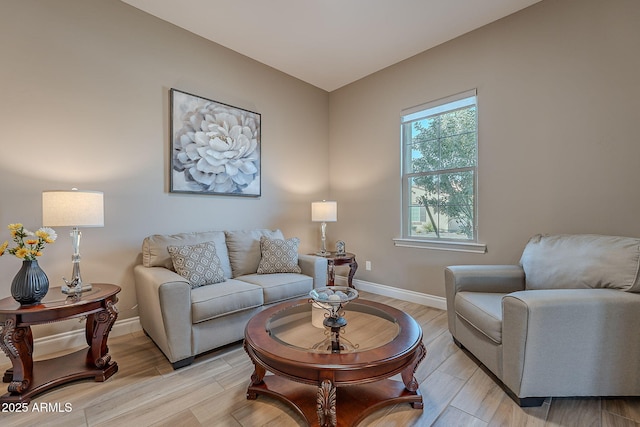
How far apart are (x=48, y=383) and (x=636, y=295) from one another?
10.9 feet

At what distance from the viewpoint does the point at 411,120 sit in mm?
3375

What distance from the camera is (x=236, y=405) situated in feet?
5.26

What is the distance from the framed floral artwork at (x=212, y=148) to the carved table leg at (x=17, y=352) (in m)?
1.47

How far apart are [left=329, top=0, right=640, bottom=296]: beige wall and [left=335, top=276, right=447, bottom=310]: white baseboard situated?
67mm

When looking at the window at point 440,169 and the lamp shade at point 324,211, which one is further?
the lamp shade at point 324,211

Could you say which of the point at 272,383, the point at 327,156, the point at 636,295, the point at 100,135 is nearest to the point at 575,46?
the point at 636,295

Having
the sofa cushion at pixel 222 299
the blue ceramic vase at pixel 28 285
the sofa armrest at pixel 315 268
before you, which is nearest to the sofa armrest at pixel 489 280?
the sofa armrest at pixel 315 268

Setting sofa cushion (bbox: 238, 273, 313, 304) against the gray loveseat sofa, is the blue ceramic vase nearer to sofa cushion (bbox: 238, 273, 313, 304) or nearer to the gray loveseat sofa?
the gray loveseat sofa

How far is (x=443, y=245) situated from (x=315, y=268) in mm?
1381

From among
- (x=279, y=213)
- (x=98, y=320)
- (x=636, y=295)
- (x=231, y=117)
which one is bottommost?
(x=98, y=320)

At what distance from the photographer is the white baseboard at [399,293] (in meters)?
3.10

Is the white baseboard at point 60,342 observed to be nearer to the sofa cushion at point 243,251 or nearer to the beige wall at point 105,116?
the beige wall at point 105,116

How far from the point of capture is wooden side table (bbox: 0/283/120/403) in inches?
62.9

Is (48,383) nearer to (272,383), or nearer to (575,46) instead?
(272,383)
